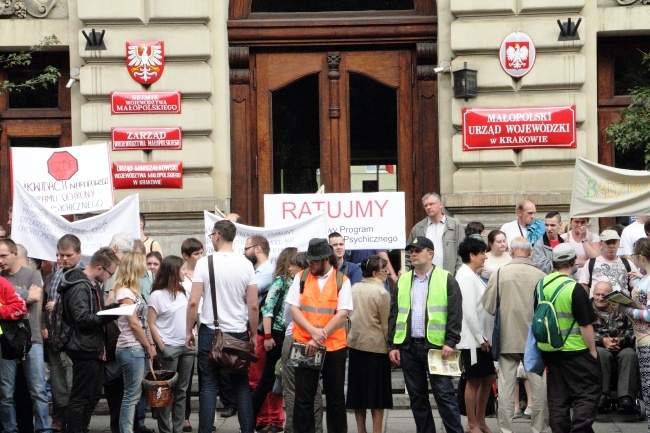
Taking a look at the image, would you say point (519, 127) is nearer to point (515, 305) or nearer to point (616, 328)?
point (616, 328)

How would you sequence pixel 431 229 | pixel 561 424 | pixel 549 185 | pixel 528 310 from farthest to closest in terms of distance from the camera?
1. pixel 549 185
2. pixel 431 229
3. pixel 528 310
4. pixel 561 424

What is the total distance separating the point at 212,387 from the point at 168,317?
0.90 meters

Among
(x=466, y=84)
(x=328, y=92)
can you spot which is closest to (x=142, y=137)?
(x=328, y=92)

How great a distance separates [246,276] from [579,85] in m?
6.46

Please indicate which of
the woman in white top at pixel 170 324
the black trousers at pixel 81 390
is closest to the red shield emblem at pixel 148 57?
the woman in white top at pixel 170 324

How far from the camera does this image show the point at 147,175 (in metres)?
17.2

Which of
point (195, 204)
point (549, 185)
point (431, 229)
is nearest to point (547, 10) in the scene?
point (549, 185)

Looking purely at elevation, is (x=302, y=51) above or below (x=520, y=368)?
above

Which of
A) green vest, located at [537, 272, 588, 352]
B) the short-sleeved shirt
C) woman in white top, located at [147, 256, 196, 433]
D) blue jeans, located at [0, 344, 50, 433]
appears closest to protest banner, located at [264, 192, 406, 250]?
woman in white top, located at [147, 256, 196, 433]

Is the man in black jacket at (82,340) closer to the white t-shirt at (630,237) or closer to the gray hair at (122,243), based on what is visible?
the gray hair at (122,243)

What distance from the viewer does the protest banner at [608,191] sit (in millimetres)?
14867

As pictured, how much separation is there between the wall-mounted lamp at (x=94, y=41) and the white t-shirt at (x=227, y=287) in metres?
5.79

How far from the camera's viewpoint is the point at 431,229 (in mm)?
14992

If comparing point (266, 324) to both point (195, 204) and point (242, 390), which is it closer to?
point (242, 390)
